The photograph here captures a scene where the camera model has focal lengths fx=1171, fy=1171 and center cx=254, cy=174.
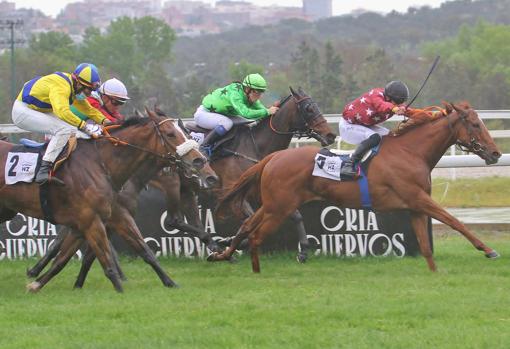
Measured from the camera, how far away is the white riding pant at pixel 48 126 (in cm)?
984

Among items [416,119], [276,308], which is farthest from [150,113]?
[416,119]

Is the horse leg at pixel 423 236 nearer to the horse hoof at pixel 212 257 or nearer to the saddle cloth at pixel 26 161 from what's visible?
the horse hoof at pixel 212 257

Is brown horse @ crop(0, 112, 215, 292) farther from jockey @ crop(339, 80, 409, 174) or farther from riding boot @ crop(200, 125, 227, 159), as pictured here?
riding boot @ crop(200, 125, 227, 159)

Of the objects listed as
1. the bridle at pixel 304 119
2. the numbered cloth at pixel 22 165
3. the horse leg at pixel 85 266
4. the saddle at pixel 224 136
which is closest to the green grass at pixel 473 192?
the bridle at pixel 304 119

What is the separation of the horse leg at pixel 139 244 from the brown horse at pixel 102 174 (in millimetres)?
73

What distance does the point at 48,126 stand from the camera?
10.0 m

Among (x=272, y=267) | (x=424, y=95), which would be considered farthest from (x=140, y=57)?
(x=272, y=267)

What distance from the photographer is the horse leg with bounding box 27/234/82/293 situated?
10031mm

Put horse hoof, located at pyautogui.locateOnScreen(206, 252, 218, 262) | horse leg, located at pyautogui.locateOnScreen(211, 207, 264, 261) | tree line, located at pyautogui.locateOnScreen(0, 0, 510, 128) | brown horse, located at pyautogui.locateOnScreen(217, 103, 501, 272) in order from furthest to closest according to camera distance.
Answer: tree line, located at pyautogui.locateOnScreen(0, 0, 510, 128) < horse hoof, located at pyautogui.locateOnScreen(206, 252, 218, 262) < horse leg, located at pyautogui.locateOnScreen(211, 207, 264, 261) < brown horse, located at pyautogui.locateOnScreen(217, 103, 501, 272)

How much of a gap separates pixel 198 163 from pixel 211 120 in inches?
106

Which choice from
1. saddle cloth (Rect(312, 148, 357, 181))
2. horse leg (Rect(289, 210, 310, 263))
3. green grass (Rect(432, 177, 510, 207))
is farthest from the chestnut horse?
green grass (Rect(432, 177, 510, 207))

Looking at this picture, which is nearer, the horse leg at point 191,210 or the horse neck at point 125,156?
the horse neck at point 125,156

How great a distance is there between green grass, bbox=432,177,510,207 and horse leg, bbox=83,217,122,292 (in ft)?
29.6

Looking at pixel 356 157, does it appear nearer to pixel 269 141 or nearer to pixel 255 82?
pixel 269 141
